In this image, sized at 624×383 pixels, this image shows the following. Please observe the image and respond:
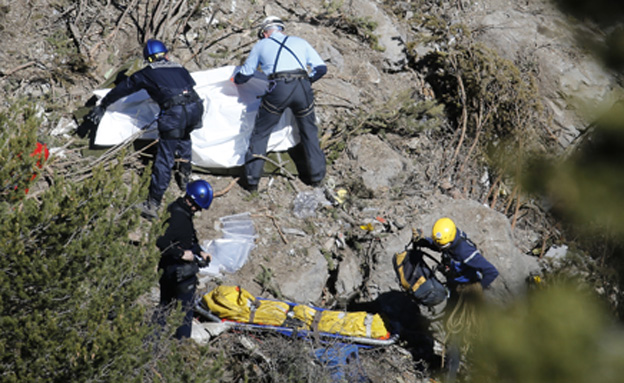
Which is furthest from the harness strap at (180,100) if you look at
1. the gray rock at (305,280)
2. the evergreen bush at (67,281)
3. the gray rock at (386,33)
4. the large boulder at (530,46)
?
the large boulder at (530,46)

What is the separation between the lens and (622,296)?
1.55m

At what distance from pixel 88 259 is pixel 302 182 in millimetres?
3593

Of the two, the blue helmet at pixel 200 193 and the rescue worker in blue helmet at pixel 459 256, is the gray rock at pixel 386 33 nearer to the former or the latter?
the rescue worker in blue helmet at pixel 459 256

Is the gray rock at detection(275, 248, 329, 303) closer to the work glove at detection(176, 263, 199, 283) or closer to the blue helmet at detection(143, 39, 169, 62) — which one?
the work glove at detection(176, 263, 199, 283)

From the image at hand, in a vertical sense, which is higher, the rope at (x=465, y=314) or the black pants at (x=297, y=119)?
the black pants at (x=297, y=119)

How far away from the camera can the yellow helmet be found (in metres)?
4.74

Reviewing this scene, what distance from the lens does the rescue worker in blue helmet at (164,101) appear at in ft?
18.0

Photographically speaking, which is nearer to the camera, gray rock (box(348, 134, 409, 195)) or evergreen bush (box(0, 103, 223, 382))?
evergreen bush (box(0, 103, 223, 382))

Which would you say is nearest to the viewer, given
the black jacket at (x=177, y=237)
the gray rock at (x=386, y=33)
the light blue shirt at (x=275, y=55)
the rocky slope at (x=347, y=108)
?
the black jacket at (x=177, y=237)

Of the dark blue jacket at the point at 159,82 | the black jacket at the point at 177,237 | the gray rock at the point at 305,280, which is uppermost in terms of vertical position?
the dark blue jacket at the point at 159,82

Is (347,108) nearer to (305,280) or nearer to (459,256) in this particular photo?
(305,280)

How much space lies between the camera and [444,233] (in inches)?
187

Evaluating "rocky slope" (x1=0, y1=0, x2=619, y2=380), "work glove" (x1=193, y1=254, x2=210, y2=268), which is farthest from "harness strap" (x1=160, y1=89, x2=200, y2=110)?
"work glove" (x1=193, y1=254, x2=210, y2=268)

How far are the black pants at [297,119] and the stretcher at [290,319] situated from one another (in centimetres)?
167
